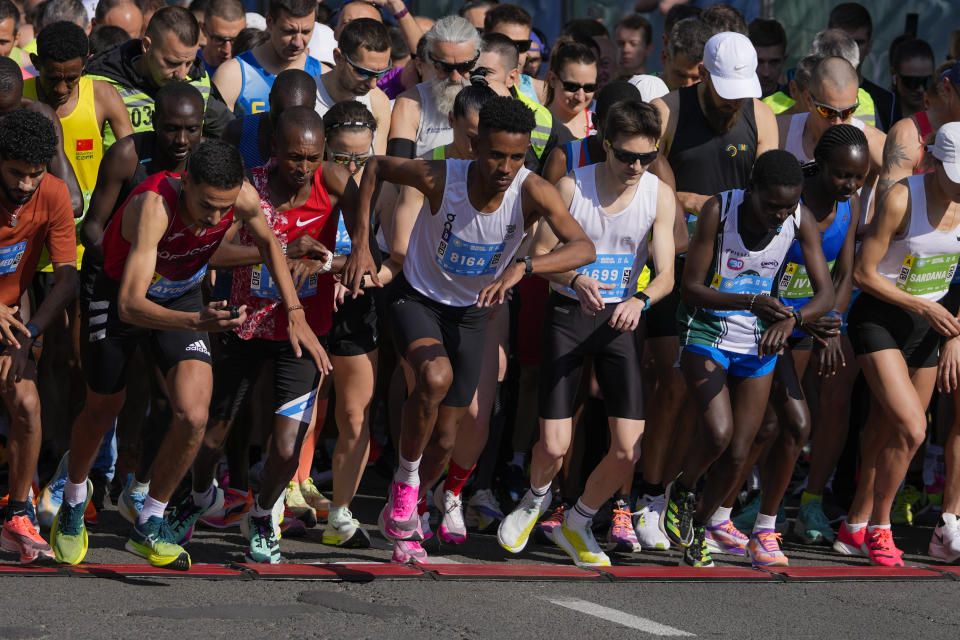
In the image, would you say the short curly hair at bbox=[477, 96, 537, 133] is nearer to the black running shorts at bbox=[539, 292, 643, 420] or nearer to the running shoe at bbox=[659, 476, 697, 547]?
the black running shorts at bbox=[539, 292, 643, 420]

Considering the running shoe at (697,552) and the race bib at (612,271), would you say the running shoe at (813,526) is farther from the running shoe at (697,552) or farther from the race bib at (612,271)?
the race bib at (612,271)

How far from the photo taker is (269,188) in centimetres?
732

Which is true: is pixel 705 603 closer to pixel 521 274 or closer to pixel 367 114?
pixel 521 274

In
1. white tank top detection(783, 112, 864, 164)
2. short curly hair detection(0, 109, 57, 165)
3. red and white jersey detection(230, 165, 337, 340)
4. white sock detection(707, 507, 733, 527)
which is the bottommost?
white sock detection(707, 507, 733, 527)

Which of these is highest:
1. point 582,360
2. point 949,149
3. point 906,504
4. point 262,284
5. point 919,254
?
point 949,149

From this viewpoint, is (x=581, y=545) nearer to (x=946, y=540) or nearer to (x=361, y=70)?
(x=946, y=540)

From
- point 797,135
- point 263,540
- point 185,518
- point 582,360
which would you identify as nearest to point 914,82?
point 797,135

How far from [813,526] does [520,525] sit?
6.29 ft

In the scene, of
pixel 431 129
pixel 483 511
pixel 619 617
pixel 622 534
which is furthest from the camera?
pixel 431 129

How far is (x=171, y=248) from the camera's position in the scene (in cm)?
682

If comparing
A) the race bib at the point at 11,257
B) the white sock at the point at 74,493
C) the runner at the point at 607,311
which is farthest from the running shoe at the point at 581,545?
the race bib at the point at 11,257

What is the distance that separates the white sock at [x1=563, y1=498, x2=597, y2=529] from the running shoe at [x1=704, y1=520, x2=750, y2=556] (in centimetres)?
81

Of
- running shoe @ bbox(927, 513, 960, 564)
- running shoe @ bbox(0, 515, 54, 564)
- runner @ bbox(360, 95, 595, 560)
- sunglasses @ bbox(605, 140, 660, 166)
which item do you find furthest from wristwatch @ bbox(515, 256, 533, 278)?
running shoe @ bbox(927, 513, 960, 564)

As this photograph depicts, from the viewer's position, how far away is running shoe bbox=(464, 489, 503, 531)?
8516 mm
